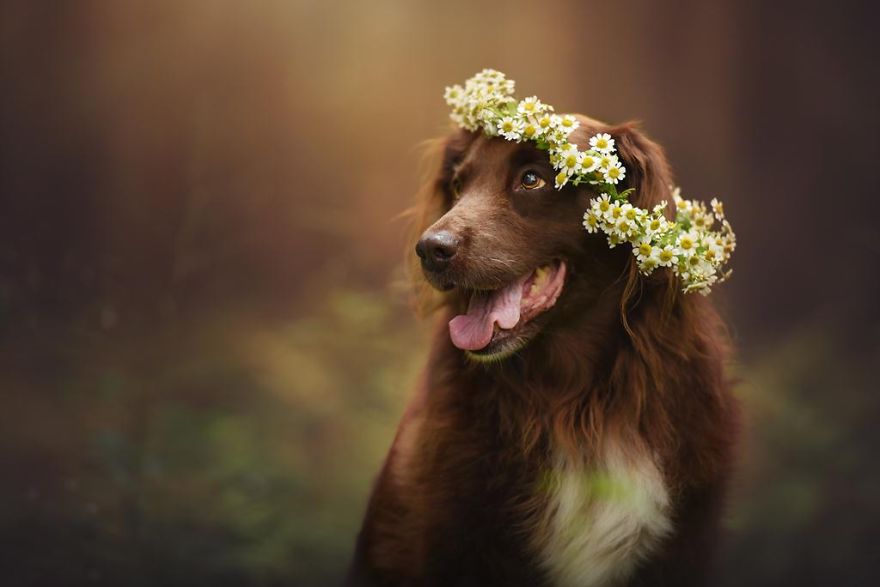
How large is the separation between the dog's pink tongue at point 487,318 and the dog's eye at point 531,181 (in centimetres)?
25

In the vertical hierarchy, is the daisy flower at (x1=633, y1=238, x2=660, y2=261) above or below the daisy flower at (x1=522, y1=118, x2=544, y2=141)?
below

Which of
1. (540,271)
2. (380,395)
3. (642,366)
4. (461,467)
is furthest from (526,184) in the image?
(380,395)

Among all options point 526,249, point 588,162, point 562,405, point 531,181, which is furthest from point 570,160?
point 562,405

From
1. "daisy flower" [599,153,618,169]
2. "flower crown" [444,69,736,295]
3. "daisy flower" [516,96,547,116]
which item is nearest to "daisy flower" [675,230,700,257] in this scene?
"flower crown" [444,69,736,295]

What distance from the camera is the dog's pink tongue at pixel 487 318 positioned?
2.53 meters

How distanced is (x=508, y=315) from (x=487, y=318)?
6cm

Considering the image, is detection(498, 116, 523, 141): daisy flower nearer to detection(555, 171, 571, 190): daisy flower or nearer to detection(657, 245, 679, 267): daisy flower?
detection(555, 171, 571, 190): daisy flower

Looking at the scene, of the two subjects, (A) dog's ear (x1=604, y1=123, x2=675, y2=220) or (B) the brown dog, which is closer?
(B) the brown dog

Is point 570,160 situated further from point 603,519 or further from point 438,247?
point 603,519

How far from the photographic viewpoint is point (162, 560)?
374 cm

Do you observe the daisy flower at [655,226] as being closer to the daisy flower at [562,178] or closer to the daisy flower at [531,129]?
the daisy flower at [562,178]

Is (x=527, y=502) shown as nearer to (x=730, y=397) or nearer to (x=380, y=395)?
(x=730, y=397)

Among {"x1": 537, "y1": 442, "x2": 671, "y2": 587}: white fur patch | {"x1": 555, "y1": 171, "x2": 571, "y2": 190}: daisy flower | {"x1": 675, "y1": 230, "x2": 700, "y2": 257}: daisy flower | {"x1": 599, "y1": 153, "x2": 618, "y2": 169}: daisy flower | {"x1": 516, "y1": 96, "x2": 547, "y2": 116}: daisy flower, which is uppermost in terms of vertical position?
{"x1": 516, "y1": 96, "x2": 547, "y2": 116}: daisy flower

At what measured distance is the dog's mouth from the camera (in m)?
2.52
